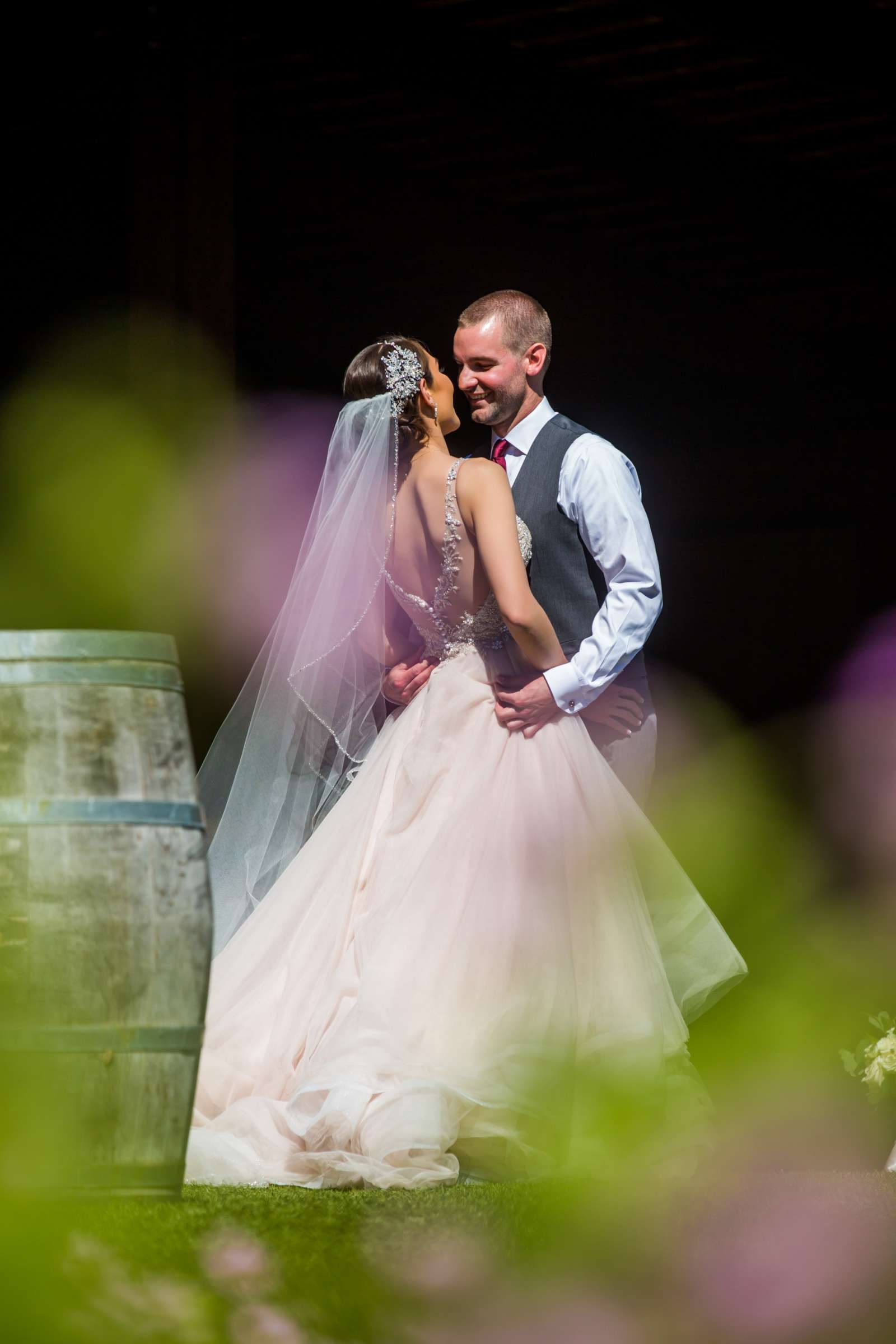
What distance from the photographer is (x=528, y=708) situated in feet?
10.3

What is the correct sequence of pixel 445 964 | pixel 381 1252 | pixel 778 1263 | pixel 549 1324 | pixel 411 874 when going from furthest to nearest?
1. pixel 411 874
2. pixel 445 964
3. pixel 381 1252
4. pixel 778 1263
5. pixel 549 1324

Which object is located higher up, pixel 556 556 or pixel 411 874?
pixel 556 556

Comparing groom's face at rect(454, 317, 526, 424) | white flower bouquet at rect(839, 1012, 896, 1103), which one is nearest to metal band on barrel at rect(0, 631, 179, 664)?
groom's face at rect(454, 317, 526, 424)

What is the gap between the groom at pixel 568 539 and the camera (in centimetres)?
320

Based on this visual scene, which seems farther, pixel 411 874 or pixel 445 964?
pixel 411 874

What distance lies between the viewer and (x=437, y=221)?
18.8 ft

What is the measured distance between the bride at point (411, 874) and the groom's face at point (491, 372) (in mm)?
169

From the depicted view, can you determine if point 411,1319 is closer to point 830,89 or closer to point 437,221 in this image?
point 830,89

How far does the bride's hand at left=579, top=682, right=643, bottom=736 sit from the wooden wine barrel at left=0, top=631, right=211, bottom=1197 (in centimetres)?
151

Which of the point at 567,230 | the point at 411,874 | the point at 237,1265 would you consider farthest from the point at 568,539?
the point at 567,230

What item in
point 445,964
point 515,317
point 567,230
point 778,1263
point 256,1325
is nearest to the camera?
point 256,1325

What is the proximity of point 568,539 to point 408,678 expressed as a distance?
44 cm

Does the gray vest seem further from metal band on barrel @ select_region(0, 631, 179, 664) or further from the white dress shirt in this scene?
metal band on barrel @ select_region(0, 631, 179, 664)

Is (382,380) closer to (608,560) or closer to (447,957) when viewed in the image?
(608,560)
